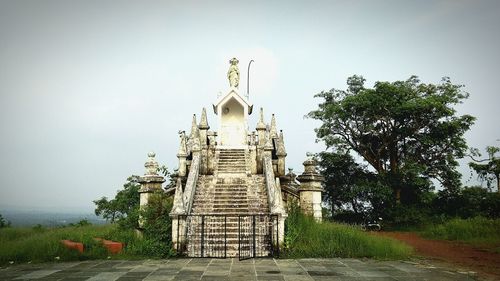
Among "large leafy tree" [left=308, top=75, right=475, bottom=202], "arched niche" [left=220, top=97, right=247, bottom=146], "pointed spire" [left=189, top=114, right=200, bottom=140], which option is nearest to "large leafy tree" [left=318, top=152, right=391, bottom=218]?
"large leafy tree" [left=308, top=75, right=475, bottom=202]

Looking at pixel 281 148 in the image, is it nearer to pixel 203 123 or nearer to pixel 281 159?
pixel 281 159

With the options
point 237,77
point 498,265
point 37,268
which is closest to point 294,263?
point 498,265

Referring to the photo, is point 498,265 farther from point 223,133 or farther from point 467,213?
point 223,133

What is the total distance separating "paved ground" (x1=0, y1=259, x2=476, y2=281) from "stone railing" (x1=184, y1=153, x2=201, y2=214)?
11.0 feet

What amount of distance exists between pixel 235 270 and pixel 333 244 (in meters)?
3.99

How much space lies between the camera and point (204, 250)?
38.1ft


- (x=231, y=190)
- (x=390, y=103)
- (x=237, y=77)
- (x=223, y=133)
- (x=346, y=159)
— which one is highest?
(x=237, y=77)

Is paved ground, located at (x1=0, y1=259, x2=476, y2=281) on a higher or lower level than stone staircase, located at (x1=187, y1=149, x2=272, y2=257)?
lower

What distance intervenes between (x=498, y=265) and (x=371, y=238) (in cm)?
364

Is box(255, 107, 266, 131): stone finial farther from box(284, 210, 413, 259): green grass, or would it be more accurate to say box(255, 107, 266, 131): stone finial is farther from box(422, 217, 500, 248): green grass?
box(422, 217, 500, 248): green grass

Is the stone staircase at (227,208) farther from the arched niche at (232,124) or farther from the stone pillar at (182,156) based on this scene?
the arched niche at (232,124)

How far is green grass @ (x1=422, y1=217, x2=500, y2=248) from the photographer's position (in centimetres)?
1589

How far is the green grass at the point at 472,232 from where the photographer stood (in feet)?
52.1

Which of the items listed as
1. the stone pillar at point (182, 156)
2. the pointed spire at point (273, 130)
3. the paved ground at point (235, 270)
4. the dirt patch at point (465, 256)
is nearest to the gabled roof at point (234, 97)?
the pointed spire at point (273, 130)
